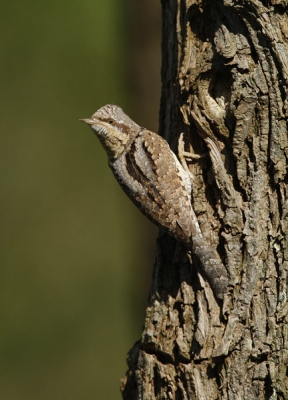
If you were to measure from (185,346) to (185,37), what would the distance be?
1.89 m

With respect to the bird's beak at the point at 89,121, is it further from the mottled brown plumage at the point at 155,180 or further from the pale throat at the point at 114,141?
the pale throat at the point at 114,141

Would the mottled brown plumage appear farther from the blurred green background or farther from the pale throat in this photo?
the blurred green background

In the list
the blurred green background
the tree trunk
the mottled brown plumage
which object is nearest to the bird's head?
the mottled brown plumage

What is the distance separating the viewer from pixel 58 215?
1052 centimetres

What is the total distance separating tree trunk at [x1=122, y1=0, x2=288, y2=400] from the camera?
296 centimetres

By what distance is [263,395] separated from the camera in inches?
118

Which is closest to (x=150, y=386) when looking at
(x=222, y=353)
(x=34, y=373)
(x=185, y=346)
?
(x=185, y=346)

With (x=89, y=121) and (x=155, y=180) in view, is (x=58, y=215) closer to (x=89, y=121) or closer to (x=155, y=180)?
(x=89, y=121)

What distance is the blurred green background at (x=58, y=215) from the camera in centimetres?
923

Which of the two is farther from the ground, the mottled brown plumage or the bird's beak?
the bird's beak

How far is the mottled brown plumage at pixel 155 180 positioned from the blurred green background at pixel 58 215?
4.55m

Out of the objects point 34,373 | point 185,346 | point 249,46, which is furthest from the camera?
point 34,373

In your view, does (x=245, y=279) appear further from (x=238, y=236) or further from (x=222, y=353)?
(x=222, y=353)

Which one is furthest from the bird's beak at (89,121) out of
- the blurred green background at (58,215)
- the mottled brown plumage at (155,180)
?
the blurred green background at (58,215)
